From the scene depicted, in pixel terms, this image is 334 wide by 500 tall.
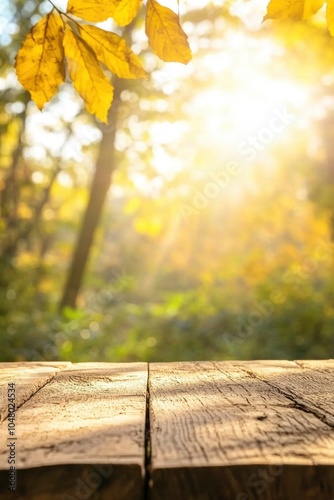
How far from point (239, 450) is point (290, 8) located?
0.83 metres

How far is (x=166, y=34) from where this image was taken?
3.69 feet

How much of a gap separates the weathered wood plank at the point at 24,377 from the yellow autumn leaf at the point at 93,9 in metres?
0.73

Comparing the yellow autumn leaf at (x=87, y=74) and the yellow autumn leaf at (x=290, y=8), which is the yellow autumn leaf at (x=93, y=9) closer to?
the yellow autumn leaf at (x=87, y=74)

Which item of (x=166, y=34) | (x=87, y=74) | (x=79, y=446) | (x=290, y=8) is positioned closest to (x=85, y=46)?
(x=87, y=74)

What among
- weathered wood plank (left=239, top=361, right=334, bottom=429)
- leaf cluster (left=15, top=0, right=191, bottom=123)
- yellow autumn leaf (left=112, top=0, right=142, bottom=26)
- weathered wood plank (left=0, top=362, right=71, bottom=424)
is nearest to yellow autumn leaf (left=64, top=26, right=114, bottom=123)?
leaf cluster (left=15, top=0, right=191, bottom=123)

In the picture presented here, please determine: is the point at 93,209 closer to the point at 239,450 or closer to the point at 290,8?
the point at 290,8

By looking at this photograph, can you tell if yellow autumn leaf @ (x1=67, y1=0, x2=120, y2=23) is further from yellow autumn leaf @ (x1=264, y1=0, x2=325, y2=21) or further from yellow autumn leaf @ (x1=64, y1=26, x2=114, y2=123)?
yellow autumn leaf @ (x1=264, y1=0, x2=325, y2=21)

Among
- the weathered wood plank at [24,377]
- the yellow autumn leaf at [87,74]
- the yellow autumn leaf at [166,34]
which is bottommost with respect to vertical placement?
the weathered wood plank at [24,377]

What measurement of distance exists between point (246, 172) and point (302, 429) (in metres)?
15.8

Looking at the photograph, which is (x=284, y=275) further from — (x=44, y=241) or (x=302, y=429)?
(x=44, y=241)

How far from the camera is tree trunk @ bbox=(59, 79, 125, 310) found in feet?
27.8

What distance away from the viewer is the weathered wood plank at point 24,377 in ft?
3.56

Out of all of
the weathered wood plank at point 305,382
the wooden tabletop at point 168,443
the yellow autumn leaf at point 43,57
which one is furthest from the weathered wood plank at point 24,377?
the yellow autumn leaf at point 43,57

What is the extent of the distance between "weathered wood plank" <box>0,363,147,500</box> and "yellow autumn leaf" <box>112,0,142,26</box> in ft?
2.44
